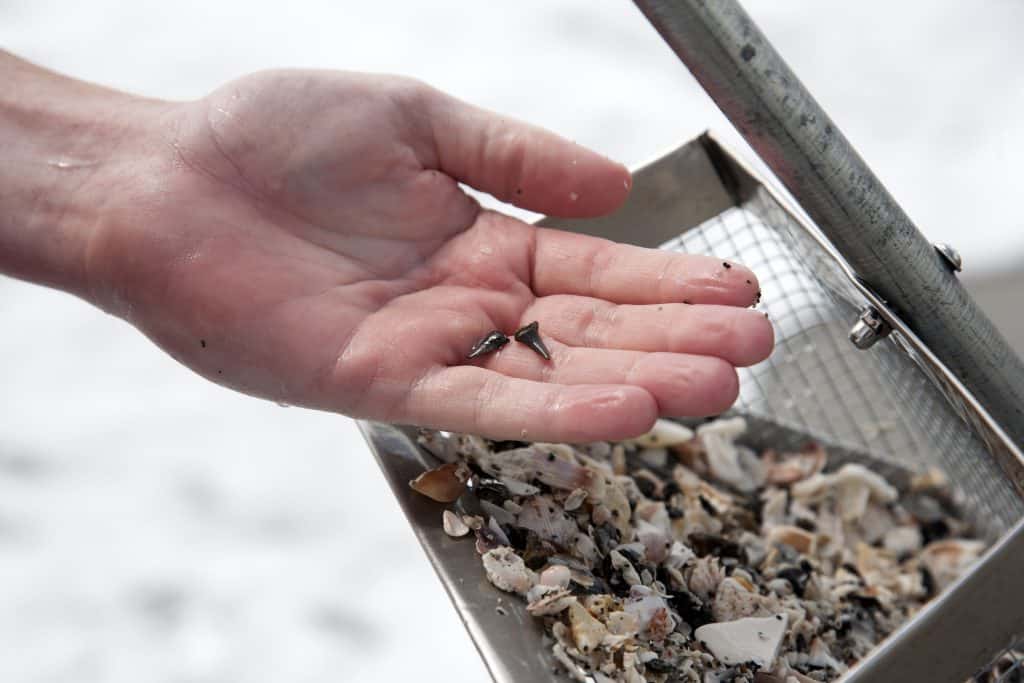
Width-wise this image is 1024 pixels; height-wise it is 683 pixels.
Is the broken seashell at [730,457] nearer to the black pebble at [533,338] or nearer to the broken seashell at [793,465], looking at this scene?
the broken seashell at [793,465]

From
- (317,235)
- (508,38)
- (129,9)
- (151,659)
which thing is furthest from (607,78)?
(151,659)

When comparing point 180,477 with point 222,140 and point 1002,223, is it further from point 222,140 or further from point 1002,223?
point 1002,223

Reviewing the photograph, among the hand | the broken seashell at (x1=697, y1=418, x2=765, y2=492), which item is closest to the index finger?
the hand

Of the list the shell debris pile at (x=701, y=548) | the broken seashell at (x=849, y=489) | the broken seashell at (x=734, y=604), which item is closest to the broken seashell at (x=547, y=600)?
the shell debris pile at (x=701, y=548)

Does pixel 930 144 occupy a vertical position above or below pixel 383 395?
above

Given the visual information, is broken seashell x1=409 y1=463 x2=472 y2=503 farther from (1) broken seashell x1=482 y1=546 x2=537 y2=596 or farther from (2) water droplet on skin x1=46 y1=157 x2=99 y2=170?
(2) water droplet on skin x1=46 y1=157 x2=99 y2=170

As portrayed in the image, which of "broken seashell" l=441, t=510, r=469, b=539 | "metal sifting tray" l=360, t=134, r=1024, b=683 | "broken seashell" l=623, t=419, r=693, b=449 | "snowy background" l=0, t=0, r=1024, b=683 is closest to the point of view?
"metal sifting tray" l=360, t=134, r=1024, b=683
